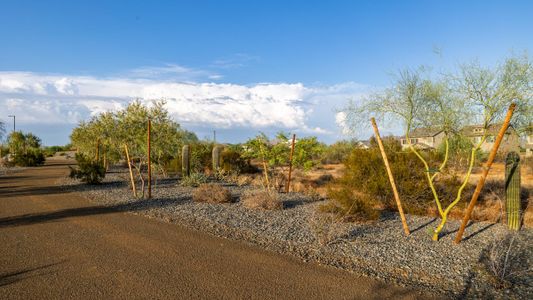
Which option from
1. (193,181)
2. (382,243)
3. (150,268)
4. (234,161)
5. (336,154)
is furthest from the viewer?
(336,154)

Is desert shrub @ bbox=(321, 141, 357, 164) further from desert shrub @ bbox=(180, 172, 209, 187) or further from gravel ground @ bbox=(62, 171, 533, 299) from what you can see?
gravel ground @ bbox=(62, 171, 533, 299)

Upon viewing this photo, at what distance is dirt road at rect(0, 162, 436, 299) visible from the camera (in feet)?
18.4

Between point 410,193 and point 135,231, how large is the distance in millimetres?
8985

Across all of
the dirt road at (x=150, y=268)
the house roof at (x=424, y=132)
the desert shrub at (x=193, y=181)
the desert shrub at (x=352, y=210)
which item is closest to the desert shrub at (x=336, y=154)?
the desert shrub at (x=193, y=181)

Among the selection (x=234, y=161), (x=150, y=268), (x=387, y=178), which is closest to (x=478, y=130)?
(x=387, y=178)

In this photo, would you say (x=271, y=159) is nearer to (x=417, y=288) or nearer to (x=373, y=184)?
(x=373, y=184)

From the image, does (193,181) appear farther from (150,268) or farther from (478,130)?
(478,130)

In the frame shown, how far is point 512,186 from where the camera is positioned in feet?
34.6

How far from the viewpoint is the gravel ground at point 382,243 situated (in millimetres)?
6383

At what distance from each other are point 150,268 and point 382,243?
488cm

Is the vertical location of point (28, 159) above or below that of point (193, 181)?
above

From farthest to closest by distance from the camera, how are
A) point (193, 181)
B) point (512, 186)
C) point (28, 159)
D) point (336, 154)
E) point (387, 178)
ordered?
1. point (336, 154)
2. point (28, 159)
3. point (193, 181)
4. point (387, 178)
5. point (512, 186)

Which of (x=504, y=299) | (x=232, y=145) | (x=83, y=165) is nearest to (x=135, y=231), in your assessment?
(x=504, y=299)

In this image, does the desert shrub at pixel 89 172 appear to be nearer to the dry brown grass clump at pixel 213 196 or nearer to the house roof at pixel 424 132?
the dry brown grass clump at pixel 213 196
